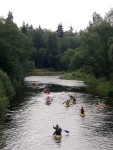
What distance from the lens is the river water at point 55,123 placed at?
39.6 metres

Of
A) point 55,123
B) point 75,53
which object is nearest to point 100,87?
point 75,53

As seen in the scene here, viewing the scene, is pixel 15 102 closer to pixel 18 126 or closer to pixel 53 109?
pixel 53 109

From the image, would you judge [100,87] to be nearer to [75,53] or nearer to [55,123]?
[75,53]

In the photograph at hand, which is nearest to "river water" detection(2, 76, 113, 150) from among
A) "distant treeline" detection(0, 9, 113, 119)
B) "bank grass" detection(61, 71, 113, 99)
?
"bank grass" detection(61, 71, 113, 99)

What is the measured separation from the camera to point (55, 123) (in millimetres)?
49594

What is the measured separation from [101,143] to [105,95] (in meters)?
36.2

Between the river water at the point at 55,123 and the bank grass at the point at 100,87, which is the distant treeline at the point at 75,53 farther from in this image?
the river water at the point at 55,123

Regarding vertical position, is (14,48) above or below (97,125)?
above

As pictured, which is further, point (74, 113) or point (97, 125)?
point (74, 113)

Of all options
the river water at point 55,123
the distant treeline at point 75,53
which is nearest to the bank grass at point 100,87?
the distant treeline at point 75,53

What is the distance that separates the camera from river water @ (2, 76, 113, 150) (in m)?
39.6

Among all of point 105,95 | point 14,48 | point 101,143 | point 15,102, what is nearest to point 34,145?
point 101,143

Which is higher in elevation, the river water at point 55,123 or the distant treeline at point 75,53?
the distant treeline at point 75,53

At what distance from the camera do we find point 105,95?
75812 mm
